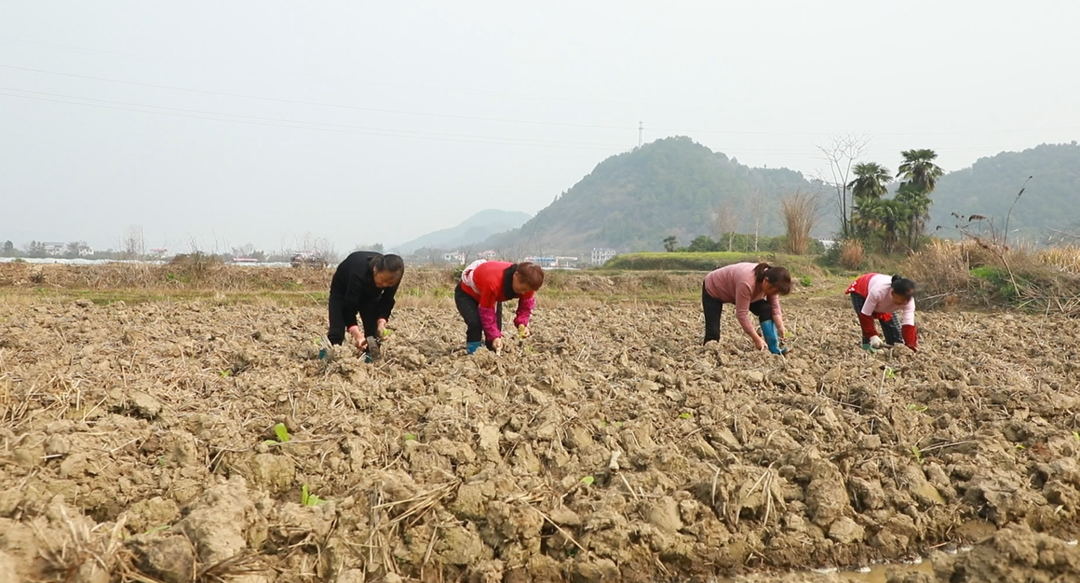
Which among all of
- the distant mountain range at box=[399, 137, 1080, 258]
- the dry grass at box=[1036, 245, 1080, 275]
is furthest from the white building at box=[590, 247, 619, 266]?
the dry grass at box=[1036, 245, 1080, 275]

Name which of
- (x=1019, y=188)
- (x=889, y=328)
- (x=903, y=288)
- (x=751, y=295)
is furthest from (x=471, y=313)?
(x=1019, y=188)

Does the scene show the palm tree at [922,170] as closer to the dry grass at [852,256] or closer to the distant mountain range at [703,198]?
the dry grass at [852,256]

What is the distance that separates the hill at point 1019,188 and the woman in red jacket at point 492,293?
185 ft

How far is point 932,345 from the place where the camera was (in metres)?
7.75

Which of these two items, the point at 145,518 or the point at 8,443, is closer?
the point at 145,518

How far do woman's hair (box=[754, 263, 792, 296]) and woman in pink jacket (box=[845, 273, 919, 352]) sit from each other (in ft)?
3.66

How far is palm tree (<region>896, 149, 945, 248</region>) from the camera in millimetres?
28267

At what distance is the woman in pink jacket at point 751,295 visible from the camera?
20.5 feet

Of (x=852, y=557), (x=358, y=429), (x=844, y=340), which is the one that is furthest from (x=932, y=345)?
(x=358, y=429)

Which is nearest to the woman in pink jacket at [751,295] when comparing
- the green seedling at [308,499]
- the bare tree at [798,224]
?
the green seedling at [308,499]

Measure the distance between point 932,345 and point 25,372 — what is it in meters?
8.41

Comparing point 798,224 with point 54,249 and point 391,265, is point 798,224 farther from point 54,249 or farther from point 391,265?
point 54,249

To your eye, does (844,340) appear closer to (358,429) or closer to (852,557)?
(852,557)

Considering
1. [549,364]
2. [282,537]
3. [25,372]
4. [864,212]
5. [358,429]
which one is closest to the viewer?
[282,537]
